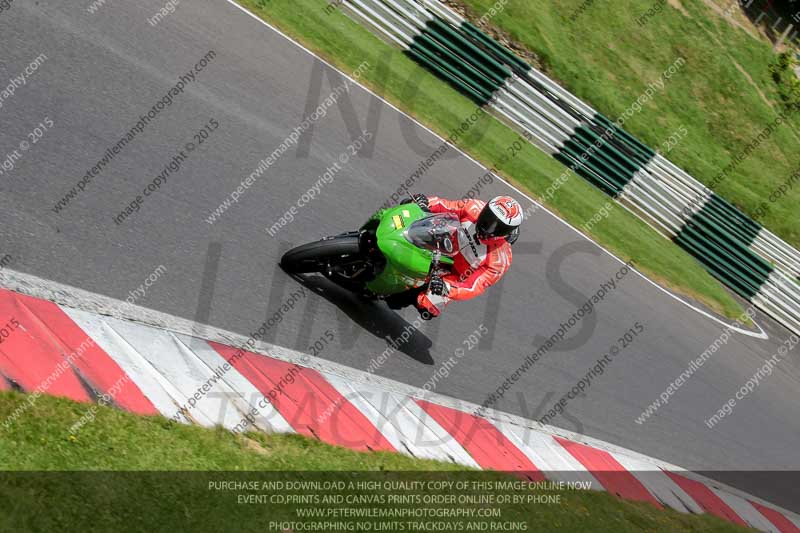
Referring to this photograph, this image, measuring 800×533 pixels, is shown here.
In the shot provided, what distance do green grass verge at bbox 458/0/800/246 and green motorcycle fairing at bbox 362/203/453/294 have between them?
1214 cm

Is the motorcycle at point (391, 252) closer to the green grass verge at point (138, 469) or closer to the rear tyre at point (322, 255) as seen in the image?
the rear tyre at point (322, 255)

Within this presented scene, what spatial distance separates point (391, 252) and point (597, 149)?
10566 mm

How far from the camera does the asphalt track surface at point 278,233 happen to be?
298 inches

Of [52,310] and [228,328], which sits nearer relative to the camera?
[52,310]

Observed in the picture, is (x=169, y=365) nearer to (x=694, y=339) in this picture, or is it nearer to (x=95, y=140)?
(x=95, y=140)

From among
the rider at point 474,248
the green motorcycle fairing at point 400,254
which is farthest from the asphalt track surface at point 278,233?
the rider at point 474,248

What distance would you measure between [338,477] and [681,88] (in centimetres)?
1997

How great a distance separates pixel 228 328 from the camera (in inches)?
293

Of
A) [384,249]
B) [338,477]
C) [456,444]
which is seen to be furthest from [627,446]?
[338,477]

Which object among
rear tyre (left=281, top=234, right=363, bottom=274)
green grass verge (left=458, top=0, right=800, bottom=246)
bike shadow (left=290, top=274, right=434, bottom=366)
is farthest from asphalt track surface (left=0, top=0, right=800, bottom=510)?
green grass verge (left=458, top=0, right=800, bottom=246)

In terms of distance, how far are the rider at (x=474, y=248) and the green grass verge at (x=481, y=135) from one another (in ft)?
15.3

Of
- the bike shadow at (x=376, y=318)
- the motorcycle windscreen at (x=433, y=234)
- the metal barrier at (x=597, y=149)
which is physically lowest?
the bike shadow at (x=376, y=318)

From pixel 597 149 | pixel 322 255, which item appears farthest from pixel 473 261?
pixel 597 149

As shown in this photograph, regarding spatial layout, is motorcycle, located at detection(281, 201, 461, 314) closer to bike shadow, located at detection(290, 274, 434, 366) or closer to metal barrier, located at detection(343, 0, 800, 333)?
bike shadow, located at detection(290, 274, 434, 366)
